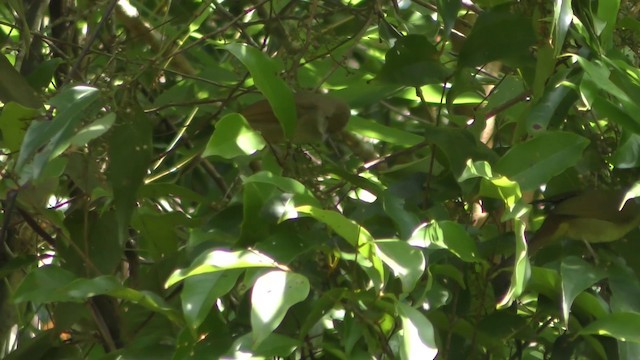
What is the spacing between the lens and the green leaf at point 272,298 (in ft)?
2.15

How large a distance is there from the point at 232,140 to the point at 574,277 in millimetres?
281

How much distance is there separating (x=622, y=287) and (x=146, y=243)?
467 mm

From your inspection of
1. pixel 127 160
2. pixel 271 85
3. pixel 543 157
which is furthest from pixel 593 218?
pixel 127 160

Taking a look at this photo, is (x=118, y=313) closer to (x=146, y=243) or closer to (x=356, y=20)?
(x=146, y=243)

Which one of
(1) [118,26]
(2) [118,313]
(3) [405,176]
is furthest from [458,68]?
(1) [118,26]

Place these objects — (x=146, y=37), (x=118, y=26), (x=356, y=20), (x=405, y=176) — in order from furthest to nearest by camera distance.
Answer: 1. (x=118, y=26)
2. (x=146, y=37)
3. (x=356, y=20)
4. (x=405, y=176)

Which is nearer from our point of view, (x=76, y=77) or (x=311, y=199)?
(x=311, y=199)

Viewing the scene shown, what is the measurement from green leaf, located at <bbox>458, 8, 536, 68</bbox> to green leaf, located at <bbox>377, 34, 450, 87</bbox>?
28 millimetres

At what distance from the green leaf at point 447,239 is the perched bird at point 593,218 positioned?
8 cm

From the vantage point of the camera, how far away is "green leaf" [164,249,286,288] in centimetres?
68

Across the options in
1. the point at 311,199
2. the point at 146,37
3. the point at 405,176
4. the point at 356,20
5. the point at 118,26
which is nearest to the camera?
the point at 311,199

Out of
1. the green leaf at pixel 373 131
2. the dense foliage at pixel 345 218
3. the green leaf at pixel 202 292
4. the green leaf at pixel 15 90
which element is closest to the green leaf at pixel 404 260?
the dense foliage at pixel 345 218

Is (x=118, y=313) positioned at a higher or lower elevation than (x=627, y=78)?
lower

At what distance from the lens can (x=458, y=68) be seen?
98 centimetres
